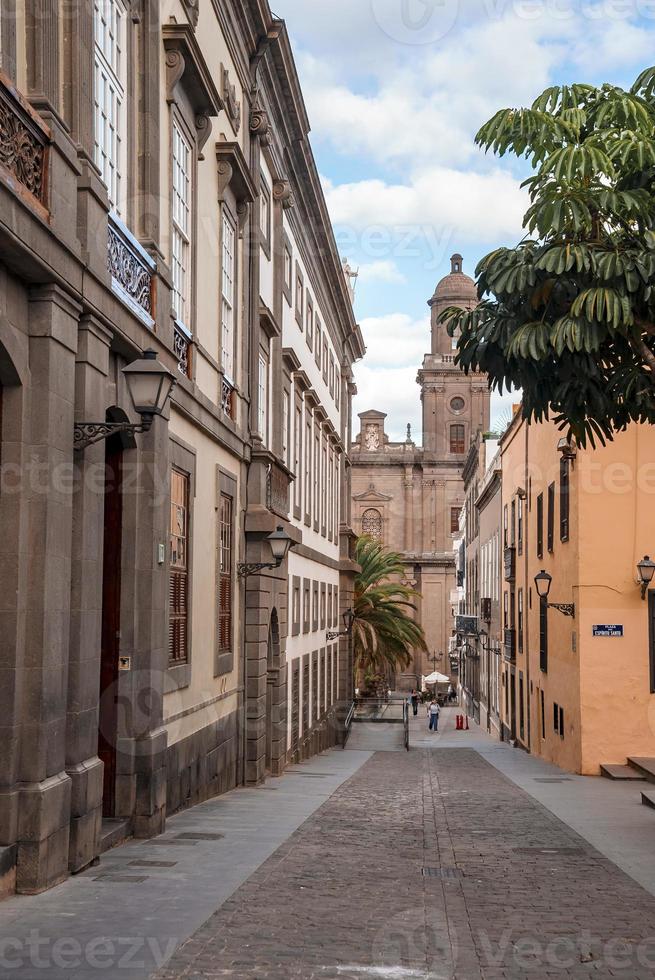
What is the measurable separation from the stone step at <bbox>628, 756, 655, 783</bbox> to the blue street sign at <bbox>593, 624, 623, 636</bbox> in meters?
2.16

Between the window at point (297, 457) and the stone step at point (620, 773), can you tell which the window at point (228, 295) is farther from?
the stone step at point (620, 773)

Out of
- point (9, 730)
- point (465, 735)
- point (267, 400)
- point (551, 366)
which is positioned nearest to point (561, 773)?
point (267, 400)

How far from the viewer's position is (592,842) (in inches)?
493

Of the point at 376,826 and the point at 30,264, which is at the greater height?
the point at 30,264

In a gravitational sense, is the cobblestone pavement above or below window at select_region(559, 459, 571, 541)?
below

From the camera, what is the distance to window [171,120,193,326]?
13.3 meters

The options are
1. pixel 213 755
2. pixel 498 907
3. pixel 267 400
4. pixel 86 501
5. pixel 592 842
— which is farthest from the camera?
pixel 267 400

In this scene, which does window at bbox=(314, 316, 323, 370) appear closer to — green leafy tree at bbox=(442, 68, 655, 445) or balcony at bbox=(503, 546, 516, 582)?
balcony at bbox=(503, 546, 516, 582)

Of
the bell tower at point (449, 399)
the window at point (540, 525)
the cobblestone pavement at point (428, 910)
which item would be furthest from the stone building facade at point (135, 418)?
the bell tower at point (449, 399)

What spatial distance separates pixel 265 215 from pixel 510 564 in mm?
16736

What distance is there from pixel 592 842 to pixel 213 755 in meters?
5.26

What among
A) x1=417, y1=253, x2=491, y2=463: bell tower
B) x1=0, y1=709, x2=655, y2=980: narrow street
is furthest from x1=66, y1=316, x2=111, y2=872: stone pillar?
x1=417, y1=253, x2=491, y2=463: bell tower

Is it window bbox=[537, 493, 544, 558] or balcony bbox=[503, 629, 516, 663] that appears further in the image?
balcony bbox=[503, 629, 516, 663]

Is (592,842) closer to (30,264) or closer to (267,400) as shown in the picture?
(30,264)
